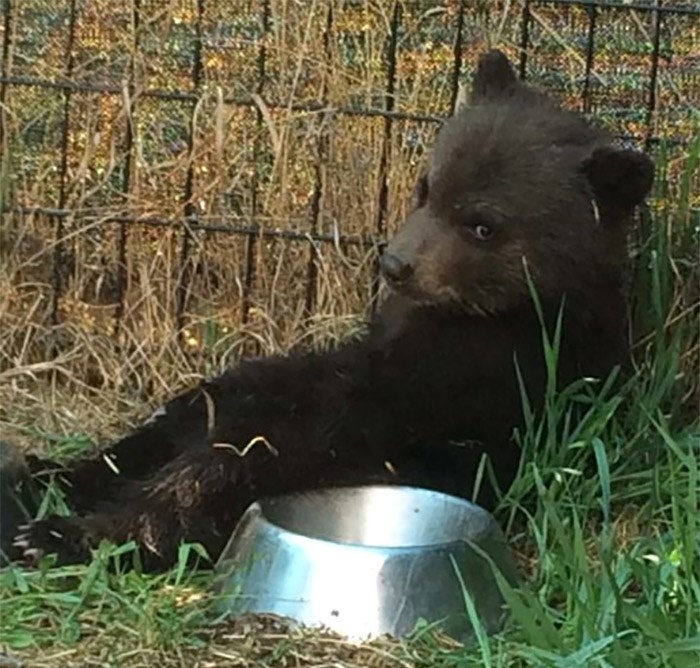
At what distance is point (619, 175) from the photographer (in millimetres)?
4668

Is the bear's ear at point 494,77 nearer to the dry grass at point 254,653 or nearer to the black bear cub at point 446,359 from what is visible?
the black bear cub at point 446,359

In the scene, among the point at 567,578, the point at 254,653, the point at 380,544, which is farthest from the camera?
the point at 380,544

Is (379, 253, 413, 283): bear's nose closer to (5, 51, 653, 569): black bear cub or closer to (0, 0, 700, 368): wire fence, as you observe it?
(5, 51, 653, 569): black bear cub

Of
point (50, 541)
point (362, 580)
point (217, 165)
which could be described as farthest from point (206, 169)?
point (362, 580)

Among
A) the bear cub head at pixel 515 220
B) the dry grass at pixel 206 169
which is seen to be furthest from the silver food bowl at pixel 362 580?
the dry grass at pixel 206 169

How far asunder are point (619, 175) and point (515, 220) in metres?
0.32

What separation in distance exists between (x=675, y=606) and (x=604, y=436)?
1092mm

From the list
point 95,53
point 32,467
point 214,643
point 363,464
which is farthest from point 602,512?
point 95,53

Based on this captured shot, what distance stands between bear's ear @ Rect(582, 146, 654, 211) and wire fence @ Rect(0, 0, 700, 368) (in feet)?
2.60

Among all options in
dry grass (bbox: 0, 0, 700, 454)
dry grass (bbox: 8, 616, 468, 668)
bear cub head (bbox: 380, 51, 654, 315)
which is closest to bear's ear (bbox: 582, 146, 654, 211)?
bear cub head (bbox: 380, 51, 654, 315)

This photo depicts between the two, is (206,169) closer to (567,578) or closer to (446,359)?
(446,359)

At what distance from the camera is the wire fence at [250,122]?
18.2 ft

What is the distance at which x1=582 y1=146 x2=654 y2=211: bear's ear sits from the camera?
463 cm

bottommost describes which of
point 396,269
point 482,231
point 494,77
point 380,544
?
point 380,544
